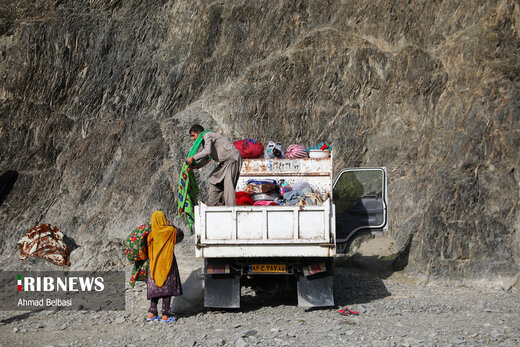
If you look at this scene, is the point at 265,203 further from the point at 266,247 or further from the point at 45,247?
the point at 45,247

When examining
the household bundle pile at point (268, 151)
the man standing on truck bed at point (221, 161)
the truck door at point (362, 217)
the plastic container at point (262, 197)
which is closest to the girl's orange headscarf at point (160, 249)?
the man standing on truck bed at point (221, 161)

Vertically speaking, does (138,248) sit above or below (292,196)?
below

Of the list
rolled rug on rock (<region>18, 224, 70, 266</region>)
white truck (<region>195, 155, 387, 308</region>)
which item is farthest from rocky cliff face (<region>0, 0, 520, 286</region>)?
white truck (<region>195, 155, 387, 308</region>)

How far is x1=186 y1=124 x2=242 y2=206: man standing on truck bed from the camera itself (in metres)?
8.61

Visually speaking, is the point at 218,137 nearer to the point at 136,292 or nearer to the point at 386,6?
the point at 136,292

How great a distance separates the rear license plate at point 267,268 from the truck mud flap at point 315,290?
0.36 meters

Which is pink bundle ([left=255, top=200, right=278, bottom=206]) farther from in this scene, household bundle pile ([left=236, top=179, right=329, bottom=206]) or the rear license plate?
the rear license plate

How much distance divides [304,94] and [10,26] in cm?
811

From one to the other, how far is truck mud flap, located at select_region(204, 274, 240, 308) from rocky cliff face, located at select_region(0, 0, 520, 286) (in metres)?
4.98

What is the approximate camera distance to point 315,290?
8.07 meters

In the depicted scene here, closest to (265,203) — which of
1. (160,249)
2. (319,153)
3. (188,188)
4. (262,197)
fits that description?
(262,197)

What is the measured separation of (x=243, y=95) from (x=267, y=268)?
31.2ft

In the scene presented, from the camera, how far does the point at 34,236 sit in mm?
12195

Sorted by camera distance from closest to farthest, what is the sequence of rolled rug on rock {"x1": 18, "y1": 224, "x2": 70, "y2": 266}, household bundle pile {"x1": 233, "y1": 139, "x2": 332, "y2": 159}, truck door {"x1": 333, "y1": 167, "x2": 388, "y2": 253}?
household bundle pile {"x1": 233, "y1": 139, "x2": 332, "y2": 159} < truck door {"x1": 333, "y1": 167, "x2": 388, "y2": 253} < rolled rug on rock {"x1": 18, "y1": 224, "x2": 70, "y2": 266}
